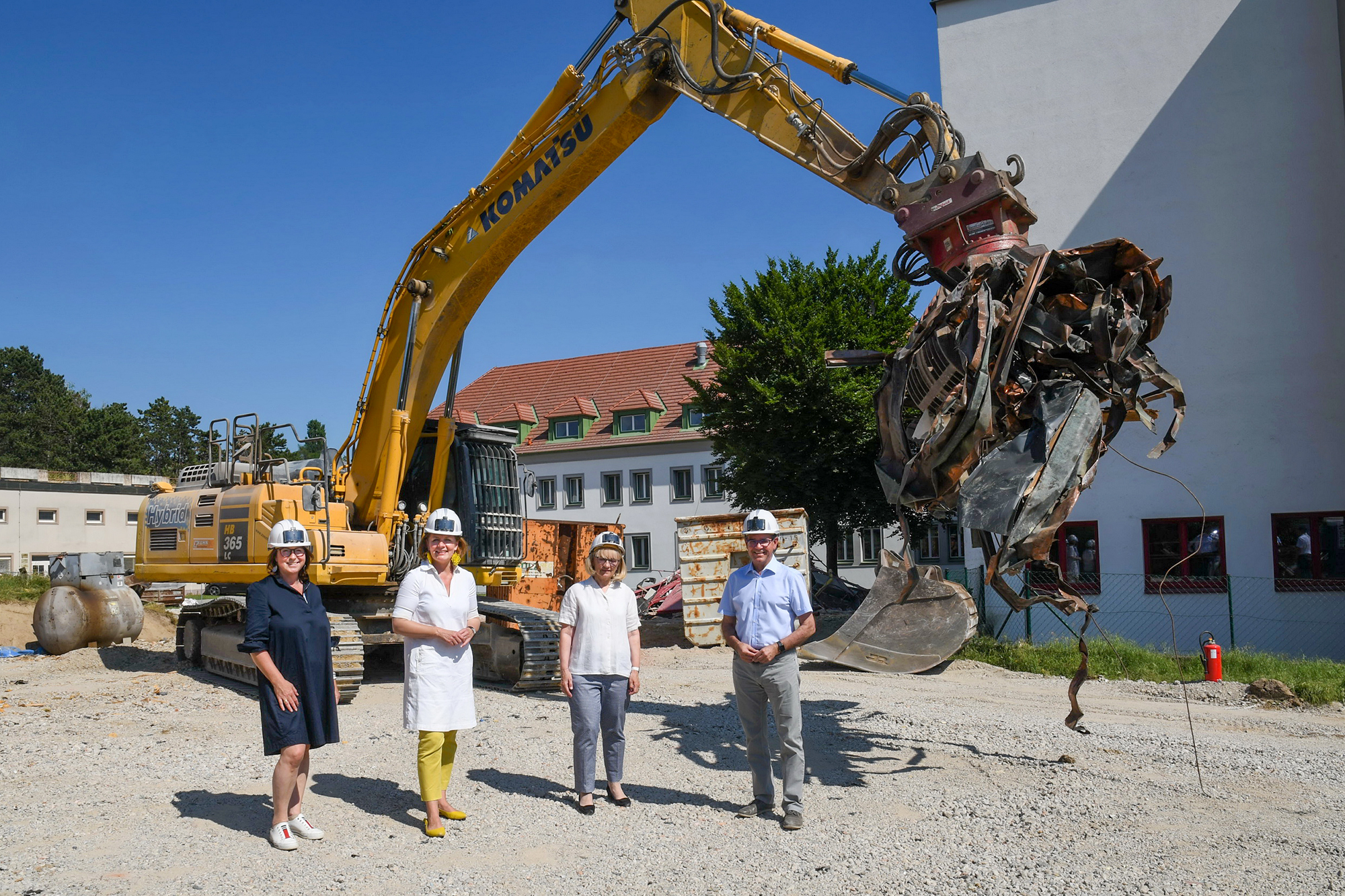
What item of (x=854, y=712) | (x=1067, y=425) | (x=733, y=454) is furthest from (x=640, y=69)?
(x=733, y=454)

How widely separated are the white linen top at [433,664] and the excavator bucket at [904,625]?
3.15 metres

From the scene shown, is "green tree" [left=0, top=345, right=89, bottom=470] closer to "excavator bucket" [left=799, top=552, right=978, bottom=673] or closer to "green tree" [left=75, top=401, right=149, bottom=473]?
"green tree" [left=75, top=401, right=149, bottom=473]

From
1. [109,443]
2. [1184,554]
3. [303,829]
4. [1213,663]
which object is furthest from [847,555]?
[109,443]

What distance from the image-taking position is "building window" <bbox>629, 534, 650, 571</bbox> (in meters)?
37.1

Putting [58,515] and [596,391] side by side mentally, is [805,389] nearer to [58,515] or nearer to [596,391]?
→ [596,391]

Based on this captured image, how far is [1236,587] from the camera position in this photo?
17.3 metres

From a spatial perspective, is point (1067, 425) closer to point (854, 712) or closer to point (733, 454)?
point (854, 712)

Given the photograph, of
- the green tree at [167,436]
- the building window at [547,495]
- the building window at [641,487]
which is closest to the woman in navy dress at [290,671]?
the building window at [641,487]

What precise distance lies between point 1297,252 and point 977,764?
1435 centimetres

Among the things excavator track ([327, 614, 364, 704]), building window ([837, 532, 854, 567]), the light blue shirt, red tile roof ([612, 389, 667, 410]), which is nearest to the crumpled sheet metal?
the light blue shirt

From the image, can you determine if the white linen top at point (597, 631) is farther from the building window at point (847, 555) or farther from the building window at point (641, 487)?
the building window at point (641, 487)

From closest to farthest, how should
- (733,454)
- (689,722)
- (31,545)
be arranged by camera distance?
(689,722), (733,454), (31,545)

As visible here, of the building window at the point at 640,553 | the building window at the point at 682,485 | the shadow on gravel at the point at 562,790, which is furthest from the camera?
the building window at the point at 682,485

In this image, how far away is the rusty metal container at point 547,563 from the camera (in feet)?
69.2
